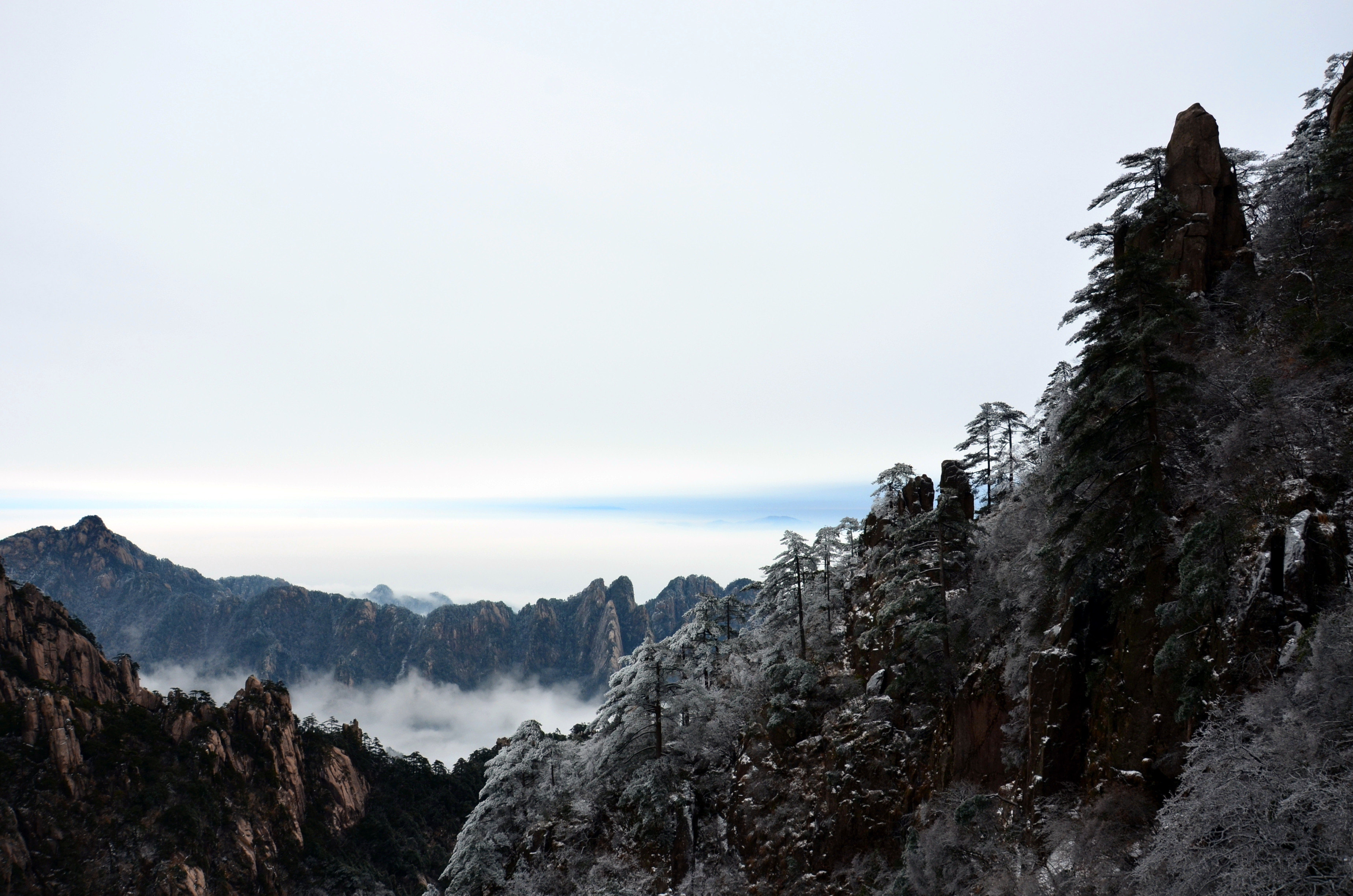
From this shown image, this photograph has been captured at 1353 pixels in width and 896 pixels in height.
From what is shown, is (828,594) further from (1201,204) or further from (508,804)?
(1201,204)

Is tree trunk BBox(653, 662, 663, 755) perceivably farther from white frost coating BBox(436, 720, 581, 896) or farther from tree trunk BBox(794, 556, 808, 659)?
tree trunk BBox(794, 556, 808, 659)

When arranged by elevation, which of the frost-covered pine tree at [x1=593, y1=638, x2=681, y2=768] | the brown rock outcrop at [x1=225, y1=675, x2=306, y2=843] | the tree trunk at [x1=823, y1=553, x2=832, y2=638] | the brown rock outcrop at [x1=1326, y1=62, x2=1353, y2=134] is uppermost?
the brown rock outcrop at [x1=1326, y1=62, x2=1353, y2=134]

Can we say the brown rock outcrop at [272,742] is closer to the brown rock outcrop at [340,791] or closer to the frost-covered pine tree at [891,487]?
the brown rock outcrop at [340,791]

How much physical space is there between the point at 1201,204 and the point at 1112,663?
17.3 meters

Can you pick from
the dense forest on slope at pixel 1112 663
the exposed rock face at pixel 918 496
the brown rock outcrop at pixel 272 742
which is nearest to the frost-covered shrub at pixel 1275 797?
the dense forest on slope at pixel 1112 663

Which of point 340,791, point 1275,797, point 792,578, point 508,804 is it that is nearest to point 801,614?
point 792,578

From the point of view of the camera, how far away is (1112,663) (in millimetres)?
14852

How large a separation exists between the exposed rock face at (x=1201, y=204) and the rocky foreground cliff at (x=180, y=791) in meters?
90.5

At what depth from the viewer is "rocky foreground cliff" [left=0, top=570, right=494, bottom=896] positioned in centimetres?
5728

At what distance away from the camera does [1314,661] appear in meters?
9.24

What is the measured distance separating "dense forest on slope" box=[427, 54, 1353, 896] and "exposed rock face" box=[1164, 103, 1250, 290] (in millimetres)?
112

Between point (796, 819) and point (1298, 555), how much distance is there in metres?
21.3

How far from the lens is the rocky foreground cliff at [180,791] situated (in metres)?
57.3

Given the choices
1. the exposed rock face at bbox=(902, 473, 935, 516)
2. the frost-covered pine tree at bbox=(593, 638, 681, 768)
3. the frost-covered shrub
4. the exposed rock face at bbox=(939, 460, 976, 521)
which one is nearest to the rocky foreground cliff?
the frost-covered pine tree at bbox=(593, 638, 681, 768)
